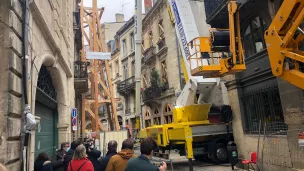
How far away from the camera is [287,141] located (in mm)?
7555

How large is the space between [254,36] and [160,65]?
12.9m

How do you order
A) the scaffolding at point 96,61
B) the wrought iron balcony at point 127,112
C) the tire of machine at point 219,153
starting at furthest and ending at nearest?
the wrought iron balcony at point 127,112
the scaffolding at point 96,61
the tire of machine at point 219,153

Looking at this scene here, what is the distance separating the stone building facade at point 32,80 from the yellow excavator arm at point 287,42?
4.76 m

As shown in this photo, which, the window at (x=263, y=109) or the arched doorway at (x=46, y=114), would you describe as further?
the window at (x=263, y=109)

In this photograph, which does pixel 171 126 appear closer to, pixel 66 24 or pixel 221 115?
pixel 221 115

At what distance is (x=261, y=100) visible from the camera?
9.11 meters

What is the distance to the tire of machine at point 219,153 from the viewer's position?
33.9 ft

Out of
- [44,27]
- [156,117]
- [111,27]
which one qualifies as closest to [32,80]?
[44,27]

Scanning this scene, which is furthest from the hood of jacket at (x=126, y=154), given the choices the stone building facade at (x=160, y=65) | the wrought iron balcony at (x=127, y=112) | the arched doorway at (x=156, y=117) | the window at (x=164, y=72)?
the wrought iron balcony at (x=127, y=112)

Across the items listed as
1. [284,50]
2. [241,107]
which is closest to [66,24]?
[241,107]

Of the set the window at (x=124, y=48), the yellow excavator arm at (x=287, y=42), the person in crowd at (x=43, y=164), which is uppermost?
the window at (x=124, y=48)

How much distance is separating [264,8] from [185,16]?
329 cm

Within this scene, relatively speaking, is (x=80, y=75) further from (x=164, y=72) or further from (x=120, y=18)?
(x=120, y=18)

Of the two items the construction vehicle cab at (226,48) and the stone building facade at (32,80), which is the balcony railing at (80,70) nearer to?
the stone building facade at (32,80)
